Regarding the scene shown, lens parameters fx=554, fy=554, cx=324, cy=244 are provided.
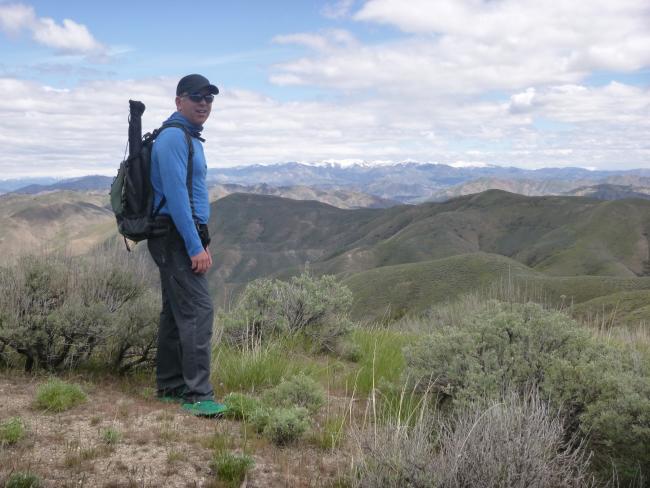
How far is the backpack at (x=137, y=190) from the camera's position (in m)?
4.47

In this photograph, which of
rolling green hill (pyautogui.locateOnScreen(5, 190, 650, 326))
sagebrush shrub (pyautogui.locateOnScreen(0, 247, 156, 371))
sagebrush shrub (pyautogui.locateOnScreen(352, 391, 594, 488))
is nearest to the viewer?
sagebrush shrub (pyautogui.locateOnScreen(352, 391, 594, 488))

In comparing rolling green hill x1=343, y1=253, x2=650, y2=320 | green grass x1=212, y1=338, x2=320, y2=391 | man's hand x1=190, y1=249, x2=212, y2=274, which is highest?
man's hand x1=190, y1=249, x2=212, y2=274

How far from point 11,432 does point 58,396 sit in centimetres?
Result: 75

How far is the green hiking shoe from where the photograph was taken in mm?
4175

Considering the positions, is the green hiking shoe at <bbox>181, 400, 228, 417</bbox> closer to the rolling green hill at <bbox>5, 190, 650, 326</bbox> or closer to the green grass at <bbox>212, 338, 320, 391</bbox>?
the green grass at <bbox>212, 338, 320, 391</bbox>

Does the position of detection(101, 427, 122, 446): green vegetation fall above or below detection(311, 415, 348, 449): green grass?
above

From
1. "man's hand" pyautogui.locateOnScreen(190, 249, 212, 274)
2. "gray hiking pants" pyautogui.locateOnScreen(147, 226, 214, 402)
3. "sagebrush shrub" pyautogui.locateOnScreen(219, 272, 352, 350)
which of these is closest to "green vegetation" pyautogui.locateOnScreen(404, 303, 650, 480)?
"gray hiking pants" pyautogui.locateOnScreen(147, 226, 214, 402)

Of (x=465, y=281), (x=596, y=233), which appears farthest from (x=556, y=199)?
(x=465, y=281)

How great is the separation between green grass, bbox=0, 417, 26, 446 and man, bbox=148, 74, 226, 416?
120 centimetres

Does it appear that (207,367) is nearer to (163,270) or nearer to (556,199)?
(163,270)

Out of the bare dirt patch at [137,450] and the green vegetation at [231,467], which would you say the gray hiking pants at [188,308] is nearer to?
the bare dirt patch at [137,450]

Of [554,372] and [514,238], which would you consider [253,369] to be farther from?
[514,238]

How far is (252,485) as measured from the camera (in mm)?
3111

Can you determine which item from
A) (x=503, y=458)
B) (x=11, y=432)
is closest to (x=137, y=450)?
(x=11, y=432)
